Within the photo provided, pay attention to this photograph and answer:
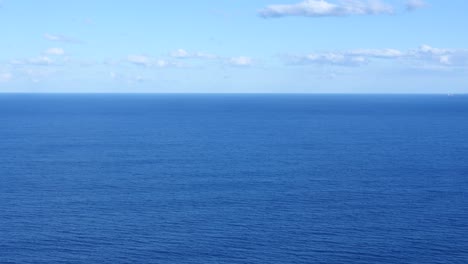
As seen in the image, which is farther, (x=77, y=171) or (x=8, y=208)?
(x=77, y=171)

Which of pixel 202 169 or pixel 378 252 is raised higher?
pixel 202 169

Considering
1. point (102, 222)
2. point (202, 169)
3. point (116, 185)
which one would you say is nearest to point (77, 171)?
point (116, 185)

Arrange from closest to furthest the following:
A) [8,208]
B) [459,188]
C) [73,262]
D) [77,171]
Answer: [73,262], [8,208], [459,188], [77,171]

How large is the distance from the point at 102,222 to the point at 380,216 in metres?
34.0

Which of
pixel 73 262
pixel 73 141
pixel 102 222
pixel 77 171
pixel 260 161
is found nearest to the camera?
pixel 73 262

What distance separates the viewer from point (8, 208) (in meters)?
76.6

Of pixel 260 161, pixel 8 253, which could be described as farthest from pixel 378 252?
pixel 260 161

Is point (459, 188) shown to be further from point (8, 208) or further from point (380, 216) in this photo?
point (8, 208)

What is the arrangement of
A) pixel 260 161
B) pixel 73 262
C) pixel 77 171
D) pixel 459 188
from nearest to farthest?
pixel 73 262
pixel 459 188
pixel 77 171
pixel 260 161

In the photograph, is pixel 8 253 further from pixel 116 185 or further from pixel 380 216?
pixel 380 216

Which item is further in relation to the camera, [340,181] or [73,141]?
[73,141]

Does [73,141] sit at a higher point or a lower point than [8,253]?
higher

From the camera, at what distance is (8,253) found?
60281mm

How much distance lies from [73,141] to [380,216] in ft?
327
